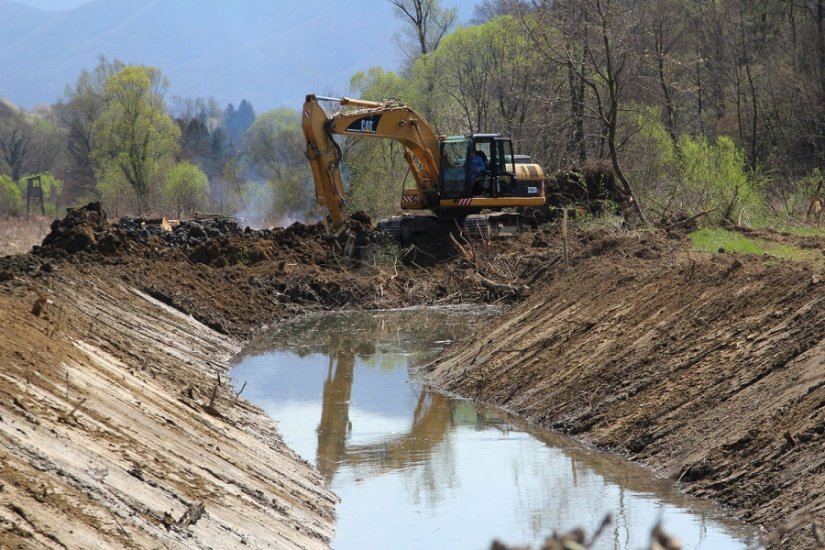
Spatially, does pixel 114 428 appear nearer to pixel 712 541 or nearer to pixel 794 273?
pixel 712 541

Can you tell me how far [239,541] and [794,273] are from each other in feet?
27.7

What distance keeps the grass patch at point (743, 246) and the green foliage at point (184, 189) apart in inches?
1917

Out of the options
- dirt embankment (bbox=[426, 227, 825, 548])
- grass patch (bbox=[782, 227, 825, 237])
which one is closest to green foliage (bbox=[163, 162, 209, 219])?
grass patch (bbox=[782, 227, 825, 237])

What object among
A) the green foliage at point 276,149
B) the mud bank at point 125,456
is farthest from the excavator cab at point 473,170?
the green foliage at point 276,149

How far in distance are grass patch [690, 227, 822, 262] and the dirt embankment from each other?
2.01 ft

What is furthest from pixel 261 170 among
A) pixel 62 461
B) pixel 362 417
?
pixel 62 461

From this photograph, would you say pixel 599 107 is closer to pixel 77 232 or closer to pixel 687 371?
pixel 77 232

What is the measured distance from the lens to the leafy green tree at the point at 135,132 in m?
72.1

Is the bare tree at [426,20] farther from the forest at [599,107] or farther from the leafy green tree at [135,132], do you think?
the leafy green tree at [135,132]

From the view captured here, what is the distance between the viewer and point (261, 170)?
141500 mm

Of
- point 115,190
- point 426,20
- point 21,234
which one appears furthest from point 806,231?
point 115,190

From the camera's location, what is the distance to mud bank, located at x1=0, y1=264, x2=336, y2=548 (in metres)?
7.70

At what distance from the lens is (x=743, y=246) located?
2056cm

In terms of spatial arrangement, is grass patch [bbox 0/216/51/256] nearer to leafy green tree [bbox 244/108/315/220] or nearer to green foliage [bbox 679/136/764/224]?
leafy green tree [bbox 244/108/315/220]
